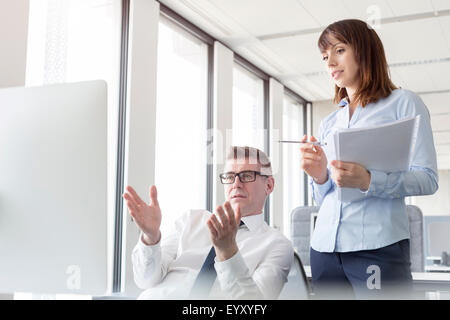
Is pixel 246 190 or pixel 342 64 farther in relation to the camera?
pixel 246 190

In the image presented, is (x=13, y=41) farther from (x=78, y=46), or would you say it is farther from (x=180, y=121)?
(x=180, y=121)

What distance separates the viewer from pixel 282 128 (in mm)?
6051

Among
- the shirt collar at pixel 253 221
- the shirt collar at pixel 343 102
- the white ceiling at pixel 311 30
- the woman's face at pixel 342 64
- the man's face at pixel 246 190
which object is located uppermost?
the white ceiling at pixel 311 30

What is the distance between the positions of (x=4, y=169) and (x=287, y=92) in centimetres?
570

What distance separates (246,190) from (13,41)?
1539 millimetres

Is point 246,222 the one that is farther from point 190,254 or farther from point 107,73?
point 107,73

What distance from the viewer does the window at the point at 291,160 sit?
6121 millimetres

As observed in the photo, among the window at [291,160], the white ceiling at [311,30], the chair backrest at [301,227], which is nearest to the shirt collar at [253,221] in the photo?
the chair backrest at [301,227]

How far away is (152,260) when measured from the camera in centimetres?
116

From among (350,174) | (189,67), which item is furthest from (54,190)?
(189,67)

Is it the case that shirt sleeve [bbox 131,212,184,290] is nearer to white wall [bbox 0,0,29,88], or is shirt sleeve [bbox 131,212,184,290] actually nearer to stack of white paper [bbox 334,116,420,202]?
stack of white paper [bbox 334,116,420,202]

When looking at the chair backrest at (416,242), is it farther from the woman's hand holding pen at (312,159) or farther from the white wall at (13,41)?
the white wall at (13,41)

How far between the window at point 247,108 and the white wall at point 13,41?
281 cm
